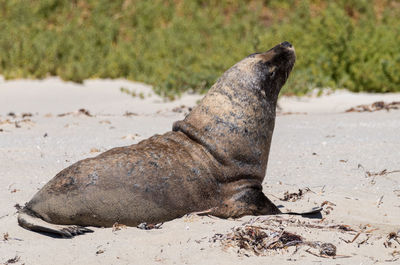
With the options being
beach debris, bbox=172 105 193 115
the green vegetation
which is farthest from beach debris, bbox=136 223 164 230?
the green vegetation

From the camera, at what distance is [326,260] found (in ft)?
11.4

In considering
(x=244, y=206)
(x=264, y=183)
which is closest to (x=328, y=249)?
(x=244, y=206)

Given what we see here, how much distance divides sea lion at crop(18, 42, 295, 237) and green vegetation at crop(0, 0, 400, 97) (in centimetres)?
525

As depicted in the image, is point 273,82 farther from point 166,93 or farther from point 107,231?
point 166,93

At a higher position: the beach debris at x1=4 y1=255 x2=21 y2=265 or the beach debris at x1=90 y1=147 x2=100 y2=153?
the beach debris at x1=4 y1=255 x2=21 y2=265

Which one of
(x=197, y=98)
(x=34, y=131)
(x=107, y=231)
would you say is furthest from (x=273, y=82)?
(x=197, y=98)

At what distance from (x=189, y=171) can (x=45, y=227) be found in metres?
1.00

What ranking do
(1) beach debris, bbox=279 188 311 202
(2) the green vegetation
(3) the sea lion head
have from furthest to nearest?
(2) the green vegetation, (1) beach debris, bbox=279 188 311 202, (3) the sea lion head

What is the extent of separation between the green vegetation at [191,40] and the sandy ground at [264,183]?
55cm

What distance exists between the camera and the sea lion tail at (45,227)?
393 cm

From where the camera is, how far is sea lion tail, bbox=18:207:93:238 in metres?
3.93

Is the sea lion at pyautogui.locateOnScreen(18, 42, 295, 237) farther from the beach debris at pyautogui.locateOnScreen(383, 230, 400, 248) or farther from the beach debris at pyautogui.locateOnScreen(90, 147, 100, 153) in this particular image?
the beach debris at pyautogui.locateOnScreen(90, 147, 100, 153)

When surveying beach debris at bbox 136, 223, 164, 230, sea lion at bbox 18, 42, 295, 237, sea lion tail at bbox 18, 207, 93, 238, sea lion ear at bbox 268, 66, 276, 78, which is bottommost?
beach debris at bbox 136, 223, 164, 230

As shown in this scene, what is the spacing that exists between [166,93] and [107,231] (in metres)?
6.33
